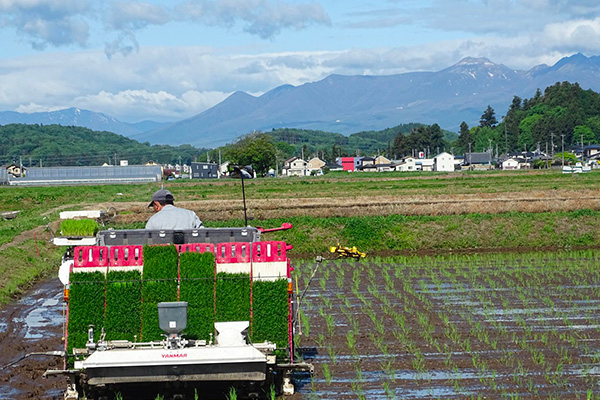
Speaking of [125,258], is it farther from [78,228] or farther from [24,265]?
[24,265]

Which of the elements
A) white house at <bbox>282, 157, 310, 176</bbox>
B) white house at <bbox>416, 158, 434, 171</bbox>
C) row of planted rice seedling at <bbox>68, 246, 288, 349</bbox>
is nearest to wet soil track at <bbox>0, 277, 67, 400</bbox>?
row of planted rice seedling at <bbox>68, 246, 288, 349</bbox>

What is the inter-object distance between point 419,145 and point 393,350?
180m

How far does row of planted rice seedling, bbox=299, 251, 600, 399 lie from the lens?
9.12m

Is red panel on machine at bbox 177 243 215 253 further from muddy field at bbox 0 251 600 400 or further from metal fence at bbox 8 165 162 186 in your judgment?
metal fence at bbox 8 165 162 186

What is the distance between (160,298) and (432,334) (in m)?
4.84

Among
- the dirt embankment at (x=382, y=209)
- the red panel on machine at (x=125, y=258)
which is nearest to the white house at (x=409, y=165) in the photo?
the dirt embankment at (x=382, y=209)

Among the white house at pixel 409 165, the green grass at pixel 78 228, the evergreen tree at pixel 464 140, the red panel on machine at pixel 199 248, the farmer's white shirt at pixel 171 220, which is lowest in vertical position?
the white house at pixel 409 165

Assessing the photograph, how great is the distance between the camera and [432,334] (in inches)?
466

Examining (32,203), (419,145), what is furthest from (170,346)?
(419,145)

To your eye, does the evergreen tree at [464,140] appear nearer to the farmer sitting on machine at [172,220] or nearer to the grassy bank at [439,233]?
the grassy bank at [439,233]

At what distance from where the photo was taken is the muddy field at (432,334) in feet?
30.0

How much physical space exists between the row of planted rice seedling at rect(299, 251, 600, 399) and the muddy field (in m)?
0.02

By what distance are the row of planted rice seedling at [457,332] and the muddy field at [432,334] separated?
20 mm

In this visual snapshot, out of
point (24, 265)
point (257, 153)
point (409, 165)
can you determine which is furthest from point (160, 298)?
point (409, 165)
